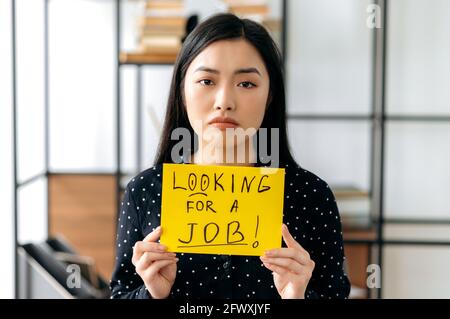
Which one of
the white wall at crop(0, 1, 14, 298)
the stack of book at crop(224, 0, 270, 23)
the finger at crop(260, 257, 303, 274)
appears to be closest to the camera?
the finger at crop(260, 257, 303, 274)

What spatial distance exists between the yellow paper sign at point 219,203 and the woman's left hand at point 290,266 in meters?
0.02

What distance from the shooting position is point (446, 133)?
2.27 metres

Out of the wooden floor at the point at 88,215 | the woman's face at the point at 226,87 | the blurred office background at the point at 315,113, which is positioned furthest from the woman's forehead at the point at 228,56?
the wooden floor at the point at 88,215

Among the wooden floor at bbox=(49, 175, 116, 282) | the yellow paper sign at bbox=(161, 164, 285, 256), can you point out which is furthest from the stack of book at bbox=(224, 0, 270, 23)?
the yellow paper sign at bbox=(161, 164, 285, 256)

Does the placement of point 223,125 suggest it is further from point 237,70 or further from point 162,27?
point 162,27

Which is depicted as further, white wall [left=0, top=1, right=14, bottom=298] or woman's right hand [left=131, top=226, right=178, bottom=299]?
white wall [left=0, top=1, right=14, bottom=298]

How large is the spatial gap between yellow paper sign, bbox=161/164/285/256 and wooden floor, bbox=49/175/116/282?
4.85 feet

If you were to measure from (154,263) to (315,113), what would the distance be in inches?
58.4

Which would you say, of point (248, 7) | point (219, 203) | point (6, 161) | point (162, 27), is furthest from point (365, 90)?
point (219, 203)

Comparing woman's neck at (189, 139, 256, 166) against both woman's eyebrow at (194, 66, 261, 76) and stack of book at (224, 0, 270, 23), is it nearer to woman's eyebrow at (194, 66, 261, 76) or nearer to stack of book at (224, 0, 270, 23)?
woman's eyebrow at (194, 66, 261, 76)

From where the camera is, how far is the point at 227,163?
0.93 metres

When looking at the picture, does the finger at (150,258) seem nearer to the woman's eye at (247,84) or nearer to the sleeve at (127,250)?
the sleeve at (127,250)

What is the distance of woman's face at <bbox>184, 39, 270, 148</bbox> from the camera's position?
2.89ft
